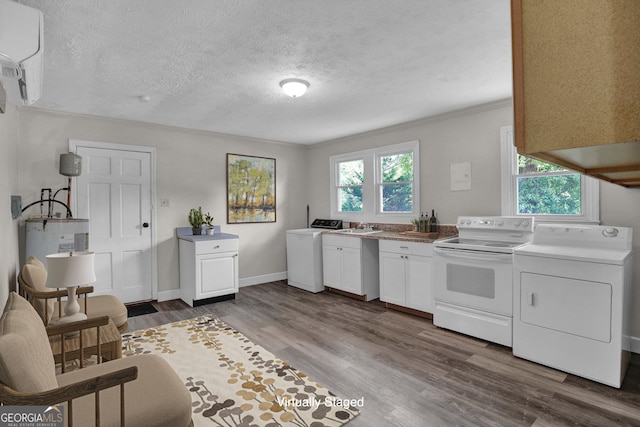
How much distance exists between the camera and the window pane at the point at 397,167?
4.58 m

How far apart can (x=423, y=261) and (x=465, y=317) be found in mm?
723

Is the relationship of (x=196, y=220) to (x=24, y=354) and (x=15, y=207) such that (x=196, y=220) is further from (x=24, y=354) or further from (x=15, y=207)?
(x=24, y=354)

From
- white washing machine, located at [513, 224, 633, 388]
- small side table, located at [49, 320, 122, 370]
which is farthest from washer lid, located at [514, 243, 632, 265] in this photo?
small side table, located at [49, 320, 122, 370]

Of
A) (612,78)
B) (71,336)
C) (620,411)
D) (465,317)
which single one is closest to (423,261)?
(465,317)

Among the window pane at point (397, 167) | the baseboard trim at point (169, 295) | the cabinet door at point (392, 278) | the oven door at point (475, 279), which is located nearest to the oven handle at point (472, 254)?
the oven door at point (475, 279)

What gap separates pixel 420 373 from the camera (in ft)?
8.40

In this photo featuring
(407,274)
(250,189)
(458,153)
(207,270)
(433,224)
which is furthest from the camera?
(250,189)

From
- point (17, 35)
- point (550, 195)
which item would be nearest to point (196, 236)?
point (17, 35)

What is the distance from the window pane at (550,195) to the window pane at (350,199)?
2.28 m

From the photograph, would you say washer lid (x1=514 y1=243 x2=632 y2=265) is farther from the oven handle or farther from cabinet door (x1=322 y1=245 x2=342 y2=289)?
cabinet door (x1=322 y1=245 x2=342 y2=289)

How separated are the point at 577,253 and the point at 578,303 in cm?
37

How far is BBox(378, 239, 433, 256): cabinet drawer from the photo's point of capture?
145 inches

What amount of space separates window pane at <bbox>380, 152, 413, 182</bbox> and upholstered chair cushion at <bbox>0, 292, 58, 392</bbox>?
4.04m

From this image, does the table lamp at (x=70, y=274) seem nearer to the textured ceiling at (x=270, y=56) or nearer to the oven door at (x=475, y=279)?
the textured ceiling at (x=270, y=56)
